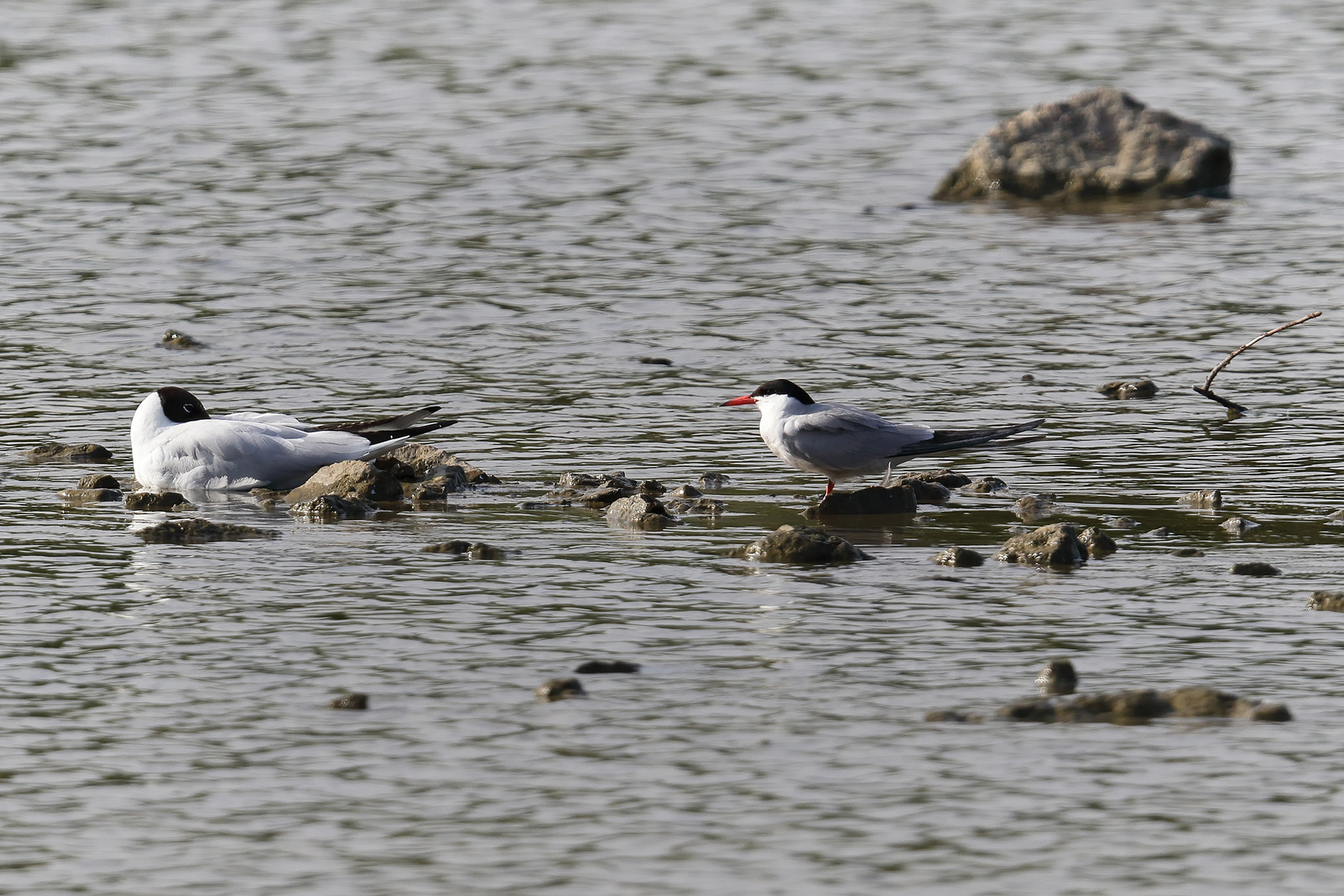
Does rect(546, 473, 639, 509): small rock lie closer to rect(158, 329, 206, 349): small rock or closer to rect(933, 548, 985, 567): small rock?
rect(933, 548, 985, 567): small rock

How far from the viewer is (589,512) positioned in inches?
428

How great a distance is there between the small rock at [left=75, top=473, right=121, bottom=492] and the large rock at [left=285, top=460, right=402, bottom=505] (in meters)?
1.03

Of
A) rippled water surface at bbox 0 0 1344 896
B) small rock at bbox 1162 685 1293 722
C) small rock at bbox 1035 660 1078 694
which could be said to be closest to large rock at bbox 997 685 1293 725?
small rock at bbox 1162 685 1293 722

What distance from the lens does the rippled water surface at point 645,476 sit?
20.9 feet

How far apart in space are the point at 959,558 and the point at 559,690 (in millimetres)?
2745

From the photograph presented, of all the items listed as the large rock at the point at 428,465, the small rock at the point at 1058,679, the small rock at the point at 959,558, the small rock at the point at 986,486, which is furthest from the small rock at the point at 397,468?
the small rock at the point at 1058,679

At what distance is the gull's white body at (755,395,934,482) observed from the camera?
36.9 feet

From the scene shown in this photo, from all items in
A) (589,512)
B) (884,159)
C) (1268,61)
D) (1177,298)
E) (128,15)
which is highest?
(128,15)

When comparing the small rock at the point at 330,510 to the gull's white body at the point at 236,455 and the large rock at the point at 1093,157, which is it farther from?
the large rock at the point at 1093,157

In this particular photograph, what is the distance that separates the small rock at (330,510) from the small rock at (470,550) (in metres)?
1.13

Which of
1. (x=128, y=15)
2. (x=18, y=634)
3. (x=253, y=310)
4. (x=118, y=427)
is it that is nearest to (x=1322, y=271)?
(x=253, y=310)

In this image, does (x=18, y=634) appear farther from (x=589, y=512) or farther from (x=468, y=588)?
(x=589, y=512)

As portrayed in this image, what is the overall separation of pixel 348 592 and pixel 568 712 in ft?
6.97

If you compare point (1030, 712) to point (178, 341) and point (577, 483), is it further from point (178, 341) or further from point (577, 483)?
point (178, 341)
